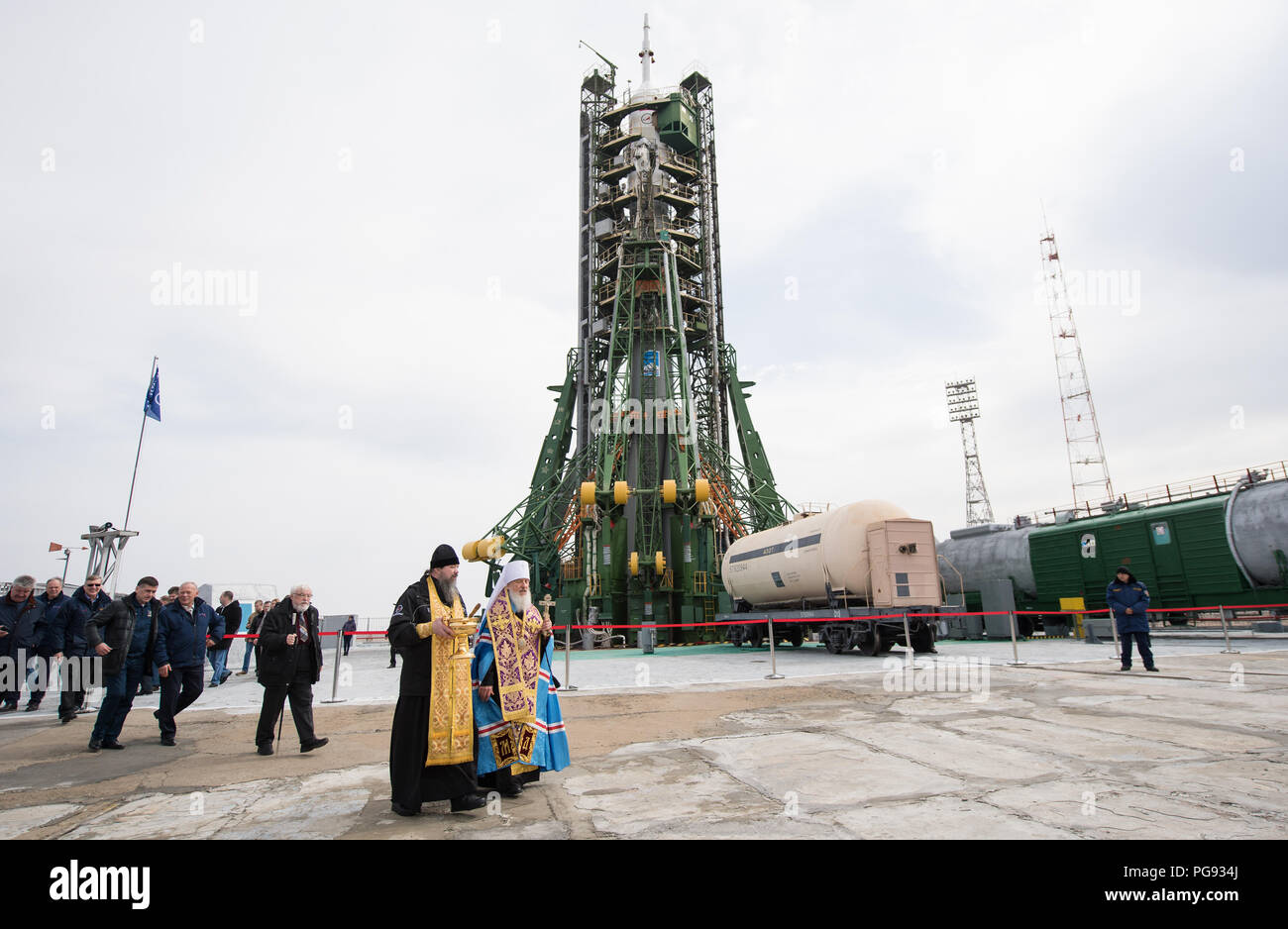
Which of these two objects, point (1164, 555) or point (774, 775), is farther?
point (1164, 555)

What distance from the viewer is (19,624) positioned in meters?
9.44

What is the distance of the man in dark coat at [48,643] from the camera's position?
9266 millimetres

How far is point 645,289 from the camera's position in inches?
1248

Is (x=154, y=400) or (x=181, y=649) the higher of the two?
(x=154, y=400)

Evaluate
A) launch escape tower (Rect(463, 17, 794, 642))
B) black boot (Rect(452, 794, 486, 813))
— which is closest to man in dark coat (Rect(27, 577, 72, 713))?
black boot (Rect(452, 794, 486, 813))

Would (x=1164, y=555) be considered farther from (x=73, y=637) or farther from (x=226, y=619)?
(x=73, y=637)

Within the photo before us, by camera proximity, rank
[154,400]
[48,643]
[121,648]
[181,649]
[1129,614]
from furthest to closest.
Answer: [154,400], [1129,614], [48,643], [181,649], [121,648]

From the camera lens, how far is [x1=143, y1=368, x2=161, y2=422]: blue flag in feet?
59.9

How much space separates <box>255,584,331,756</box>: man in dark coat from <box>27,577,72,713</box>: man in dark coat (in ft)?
15.4

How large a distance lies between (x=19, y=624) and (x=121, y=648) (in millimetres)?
4241

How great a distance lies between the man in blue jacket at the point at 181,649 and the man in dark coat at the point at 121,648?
0.12 meters

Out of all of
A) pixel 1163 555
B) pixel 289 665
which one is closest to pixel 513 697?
pixel 289 665
